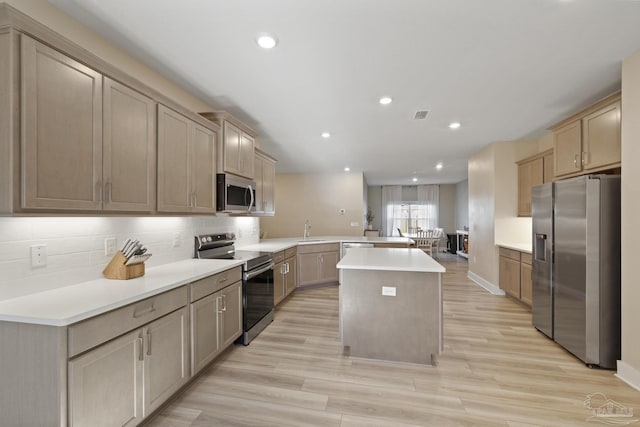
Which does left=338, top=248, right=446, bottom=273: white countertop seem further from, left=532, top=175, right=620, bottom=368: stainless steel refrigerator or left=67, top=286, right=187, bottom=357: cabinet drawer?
left=67, top=286, right=187, bottom=357: cabinet drawer

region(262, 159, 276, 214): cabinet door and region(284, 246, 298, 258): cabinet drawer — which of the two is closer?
region(262, 159, 276, 214): cabinet door

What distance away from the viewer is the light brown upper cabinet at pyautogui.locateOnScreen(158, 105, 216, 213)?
226cm

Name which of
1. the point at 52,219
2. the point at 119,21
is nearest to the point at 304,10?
the point at 119,21

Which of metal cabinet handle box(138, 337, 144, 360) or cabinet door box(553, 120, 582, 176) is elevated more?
cabinet door box(553, 120, 582, 176)

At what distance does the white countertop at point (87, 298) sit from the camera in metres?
1.30

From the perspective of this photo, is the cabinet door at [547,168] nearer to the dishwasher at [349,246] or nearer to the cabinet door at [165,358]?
the dishwasher at [349,246]

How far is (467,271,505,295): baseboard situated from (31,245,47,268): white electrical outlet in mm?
5557

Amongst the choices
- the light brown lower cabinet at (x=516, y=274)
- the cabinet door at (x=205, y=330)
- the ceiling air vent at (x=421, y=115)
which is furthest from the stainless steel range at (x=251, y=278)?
the light brown lower cabinet at (x=516, y=274)

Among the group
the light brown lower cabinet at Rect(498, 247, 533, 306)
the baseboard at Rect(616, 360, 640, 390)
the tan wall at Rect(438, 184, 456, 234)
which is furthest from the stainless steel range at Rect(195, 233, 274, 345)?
the tan wall at Rect(438, 184, 456, 234)

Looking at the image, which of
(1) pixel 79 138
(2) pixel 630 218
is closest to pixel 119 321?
(1) pixel 79 138

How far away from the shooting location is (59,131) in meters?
1.49

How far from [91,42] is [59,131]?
0.88 meters

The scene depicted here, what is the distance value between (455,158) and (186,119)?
5.36m

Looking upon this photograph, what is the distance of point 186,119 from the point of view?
2523mm
